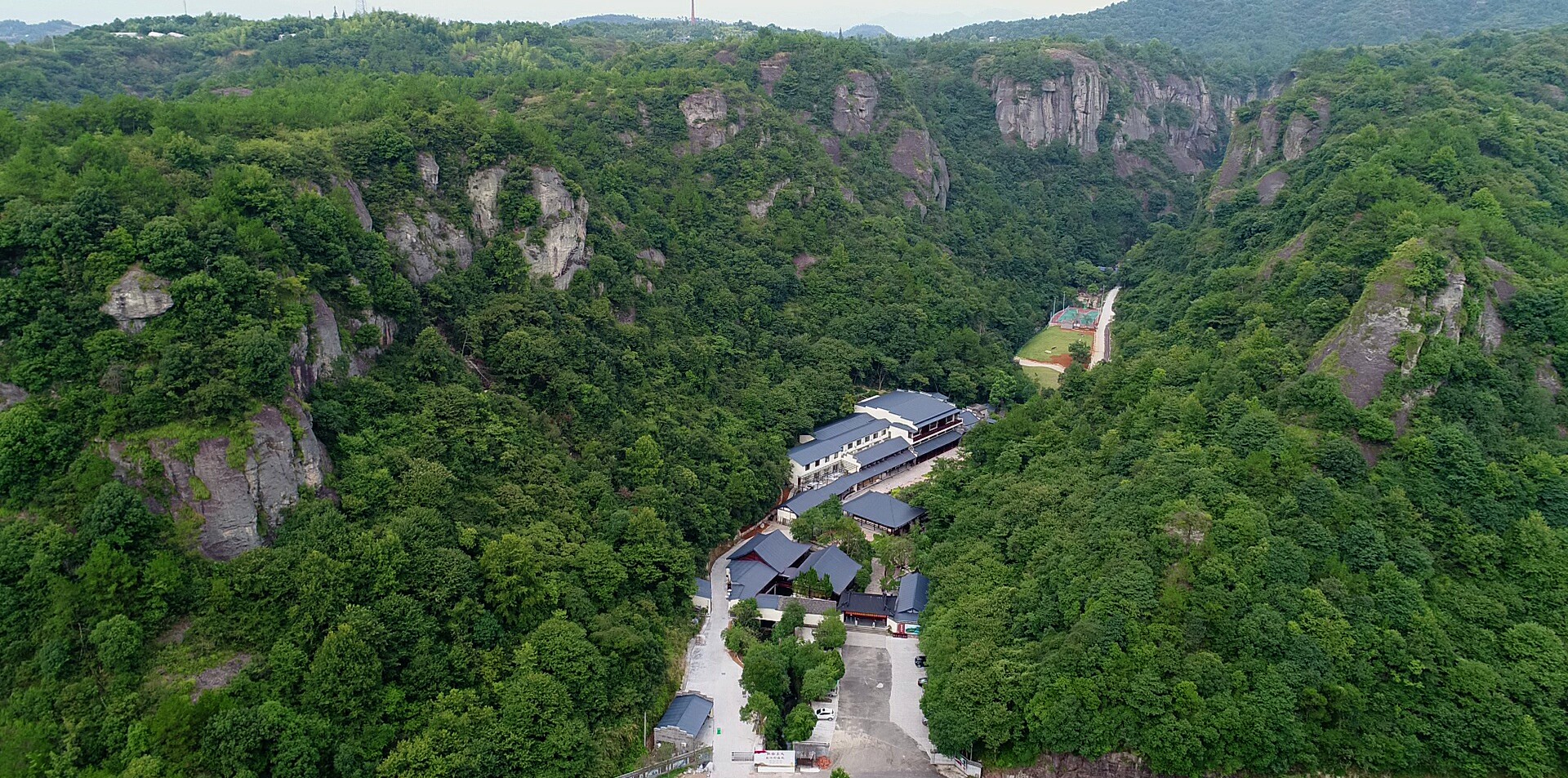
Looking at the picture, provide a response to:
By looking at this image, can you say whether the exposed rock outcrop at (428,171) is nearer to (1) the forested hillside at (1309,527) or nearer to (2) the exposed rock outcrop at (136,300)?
(2) the exposed rock outcrop at (136,300)

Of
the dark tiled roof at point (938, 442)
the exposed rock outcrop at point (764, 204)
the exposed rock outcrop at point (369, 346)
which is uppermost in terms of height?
the exposed rock outcrop at point (764, 204)

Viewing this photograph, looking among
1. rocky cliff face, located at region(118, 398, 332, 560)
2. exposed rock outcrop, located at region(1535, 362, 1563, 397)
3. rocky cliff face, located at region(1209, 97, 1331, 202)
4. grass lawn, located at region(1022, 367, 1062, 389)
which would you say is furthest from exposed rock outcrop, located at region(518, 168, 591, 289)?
rocky cliff face, located at region(1209, 97, 1331, 202)

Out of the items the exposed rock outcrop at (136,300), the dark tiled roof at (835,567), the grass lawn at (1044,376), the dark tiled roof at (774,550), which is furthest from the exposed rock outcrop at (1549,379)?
the exposed rock outcrop at (136,300)

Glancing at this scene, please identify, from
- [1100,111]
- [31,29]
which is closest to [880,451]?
[1100,111]

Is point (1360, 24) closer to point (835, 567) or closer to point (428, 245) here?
point (835, 567)

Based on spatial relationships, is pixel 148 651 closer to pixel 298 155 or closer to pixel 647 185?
pixel 298 155
